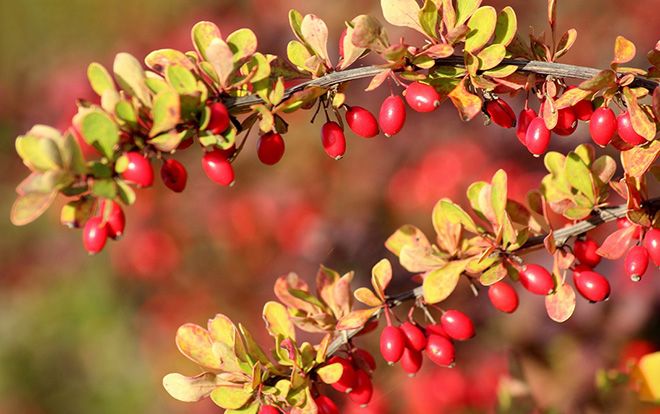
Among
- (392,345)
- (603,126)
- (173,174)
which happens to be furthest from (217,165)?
(603,126)

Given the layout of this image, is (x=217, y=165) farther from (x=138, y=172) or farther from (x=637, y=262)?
(x=637, y=262)

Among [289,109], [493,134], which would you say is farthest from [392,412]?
[289,109]

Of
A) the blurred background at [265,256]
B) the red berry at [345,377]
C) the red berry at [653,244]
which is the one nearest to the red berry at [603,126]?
the red berry at [653,244]

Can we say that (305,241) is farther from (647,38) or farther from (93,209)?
(93,209)

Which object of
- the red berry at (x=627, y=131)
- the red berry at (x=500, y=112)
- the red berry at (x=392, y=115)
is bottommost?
the red berry at (x=627, y=131)

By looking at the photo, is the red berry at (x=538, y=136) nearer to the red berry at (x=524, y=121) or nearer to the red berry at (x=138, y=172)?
the red berry at (x=524, y=121)

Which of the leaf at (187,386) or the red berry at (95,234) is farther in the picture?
the leaf at (187,386)

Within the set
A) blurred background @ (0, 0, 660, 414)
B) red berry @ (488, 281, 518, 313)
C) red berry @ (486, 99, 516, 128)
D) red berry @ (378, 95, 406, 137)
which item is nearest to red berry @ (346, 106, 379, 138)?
red berry @ (378, 95, 406, 137)
